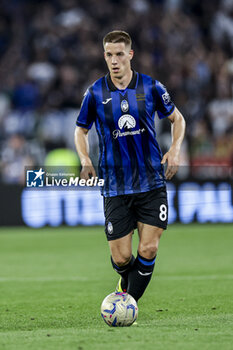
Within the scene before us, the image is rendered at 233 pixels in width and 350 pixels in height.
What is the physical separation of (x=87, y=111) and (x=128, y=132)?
394mm

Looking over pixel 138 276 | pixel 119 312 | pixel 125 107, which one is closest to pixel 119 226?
pixel 138 276

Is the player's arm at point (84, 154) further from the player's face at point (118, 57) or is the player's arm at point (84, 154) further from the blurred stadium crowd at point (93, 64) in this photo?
the blurred stadium crowd at point (93, 64)

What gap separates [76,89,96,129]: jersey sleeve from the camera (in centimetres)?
606

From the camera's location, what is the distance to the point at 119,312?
5.61 metres

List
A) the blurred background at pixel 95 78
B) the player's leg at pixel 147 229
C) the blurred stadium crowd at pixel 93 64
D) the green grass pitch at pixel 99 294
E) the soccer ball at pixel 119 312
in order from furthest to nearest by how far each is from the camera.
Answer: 1. the blurred stadium crowd at pixel 93 64
2. the blurred background at pixel 95 78
3. the player's leg at pixel 147 229
4. the soccer ball at pixel 119 312
5. the green grass pitch at pixel 99 294

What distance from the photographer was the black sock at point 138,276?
6.14 meters

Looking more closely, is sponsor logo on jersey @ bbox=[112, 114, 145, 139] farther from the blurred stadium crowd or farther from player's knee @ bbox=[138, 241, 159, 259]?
the blurred stadium crowd

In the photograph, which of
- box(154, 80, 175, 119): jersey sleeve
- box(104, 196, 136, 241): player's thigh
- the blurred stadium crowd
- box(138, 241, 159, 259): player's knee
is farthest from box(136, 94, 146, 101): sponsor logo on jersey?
the blurred stadium crowd

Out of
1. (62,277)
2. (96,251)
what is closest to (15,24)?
(96,251)

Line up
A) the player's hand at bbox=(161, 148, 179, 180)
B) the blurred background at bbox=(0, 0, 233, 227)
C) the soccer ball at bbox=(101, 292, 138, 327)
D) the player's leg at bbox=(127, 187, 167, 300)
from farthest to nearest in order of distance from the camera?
the blurred background at bbox=(0, 0, 233, 227) → the player's leg at bbox=(127, 187, 167, 300) → the player's hand at bbox=(161, 148, 179, 180) → the soccer ball at bbox=(101, 292, 138, 327)

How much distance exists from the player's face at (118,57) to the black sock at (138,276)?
1.48 m

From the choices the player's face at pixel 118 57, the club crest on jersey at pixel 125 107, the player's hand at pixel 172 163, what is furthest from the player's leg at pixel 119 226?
the player's face at pixel 118 57

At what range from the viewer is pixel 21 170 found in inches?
662

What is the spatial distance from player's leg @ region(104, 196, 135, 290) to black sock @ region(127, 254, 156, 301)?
11 centimetres
